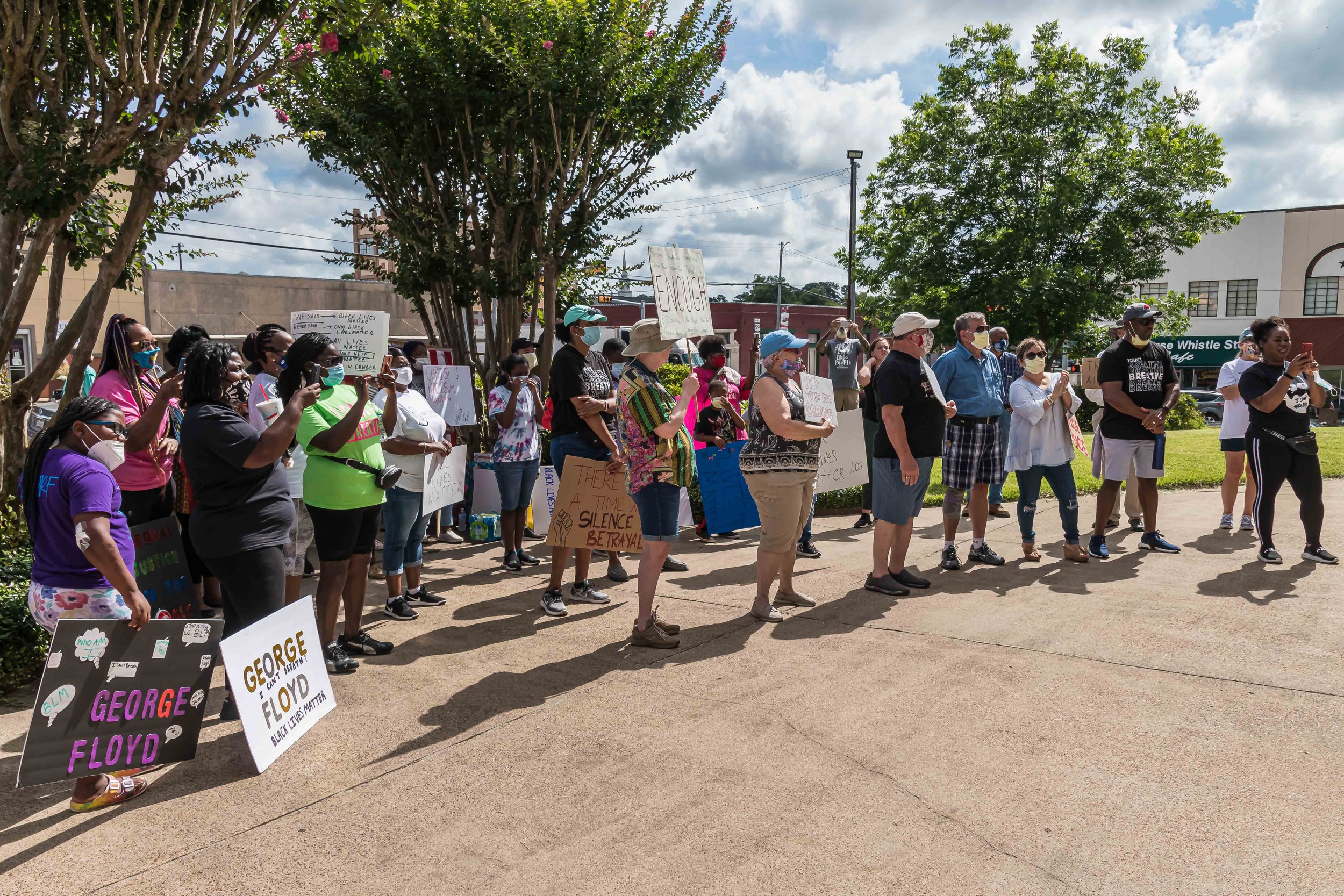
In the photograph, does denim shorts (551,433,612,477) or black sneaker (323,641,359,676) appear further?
denim shorts (551,433,612,477)

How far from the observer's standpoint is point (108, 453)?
12.1 ft

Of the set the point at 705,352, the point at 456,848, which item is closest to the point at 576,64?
the point at 705,352

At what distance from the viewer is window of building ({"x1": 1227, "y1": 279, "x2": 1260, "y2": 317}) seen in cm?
4181

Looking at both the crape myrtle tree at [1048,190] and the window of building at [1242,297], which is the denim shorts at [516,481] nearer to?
the crape myrtle tree at [1048,190]

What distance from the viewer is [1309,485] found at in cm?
726

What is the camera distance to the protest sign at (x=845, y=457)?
28.7 ft

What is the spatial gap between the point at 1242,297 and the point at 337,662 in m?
46.7

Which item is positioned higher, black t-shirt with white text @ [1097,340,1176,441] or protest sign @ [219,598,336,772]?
black t-shirt with white text @ [1097,340,1176,441]

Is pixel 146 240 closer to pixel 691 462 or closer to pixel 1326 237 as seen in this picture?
pixel 691 462

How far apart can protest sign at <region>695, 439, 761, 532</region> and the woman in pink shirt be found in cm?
438

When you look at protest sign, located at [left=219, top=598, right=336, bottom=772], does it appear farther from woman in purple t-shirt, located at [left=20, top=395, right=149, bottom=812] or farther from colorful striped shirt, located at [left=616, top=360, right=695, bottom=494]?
colorful striped shirt, located at [left=616, top=360, right=695, bottom=494]

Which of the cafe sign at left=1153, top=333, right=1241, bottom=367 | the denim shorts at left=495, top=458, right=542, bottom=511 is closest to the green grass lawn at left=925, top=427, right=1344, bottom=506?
the denim shorts at left=495, top=458, right=542, bottom=511

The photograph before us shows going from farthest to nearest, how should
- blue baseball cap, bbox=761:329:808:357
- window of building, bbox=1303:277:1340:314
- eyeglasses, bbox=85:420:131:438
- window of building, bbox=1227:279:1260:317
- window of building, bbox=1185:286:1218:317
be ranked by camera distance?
window of building, bbox=1185:286:1218:317 → window of building, bbox=1227:279:1260:317 → window of building, bbox=1303:277:1340:314 → blue baseball cap, bbox=761:329:808:357 → eyeglasses, bbox=85:420:131:438

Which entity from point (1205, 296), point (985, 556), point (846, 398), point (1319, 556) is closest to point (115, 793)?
point (985, 556)
